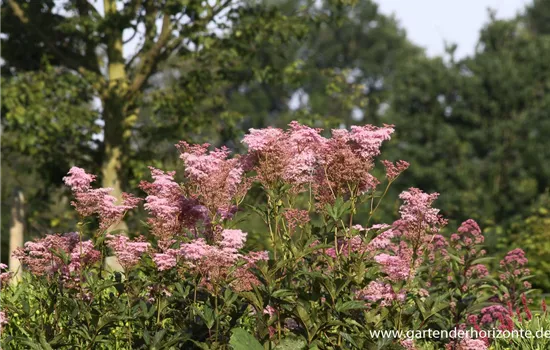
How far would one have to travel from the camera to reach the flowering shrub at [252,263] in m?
6.00

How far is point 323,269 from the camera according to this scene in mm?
6574

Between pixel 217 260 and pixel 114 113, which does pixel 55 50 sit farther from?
pixel 217 260

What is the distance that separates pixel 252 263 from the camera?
643cm

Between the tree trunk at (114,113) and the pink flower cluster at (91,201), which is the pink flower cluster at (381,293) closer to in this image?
the pink flower cluster at (91,201)

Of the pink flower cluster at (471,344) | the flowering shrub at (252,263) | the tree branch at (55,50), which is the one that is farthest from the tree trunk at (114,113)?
the pink flower cluster at (471,344)

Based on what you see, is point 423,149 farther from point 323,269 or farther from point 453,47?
point 323,269

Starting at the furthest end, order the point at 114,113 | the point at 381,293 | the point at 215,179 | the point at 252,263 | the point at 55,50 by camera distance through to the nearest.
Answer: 1. the point at 55,50
2. the point at 114,113
3. the point at 252,263
4. the point at 381,293
5. the point at 215,179

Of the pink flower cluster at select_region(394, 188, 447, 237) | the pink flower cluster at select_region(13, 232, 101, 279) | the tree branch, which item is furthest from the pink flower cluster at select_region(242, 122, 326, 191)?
the tree branch

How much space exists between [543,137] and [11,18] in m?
20.1

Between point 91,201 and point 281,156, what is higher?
point 281,156

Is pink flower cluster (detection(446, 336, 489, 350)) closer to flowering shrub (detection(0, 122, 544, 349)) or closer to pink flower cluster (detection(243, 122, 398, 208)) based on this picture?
flowering shrub (detection(0, 122, 544, 349))

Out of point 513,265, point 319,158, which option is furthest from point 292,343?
point 513,265

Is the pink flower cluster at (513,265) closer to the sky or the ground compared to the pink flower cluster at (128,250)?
closer to the sky

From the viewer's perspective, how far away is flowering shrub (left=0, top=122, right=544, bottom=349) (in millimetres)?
6004
